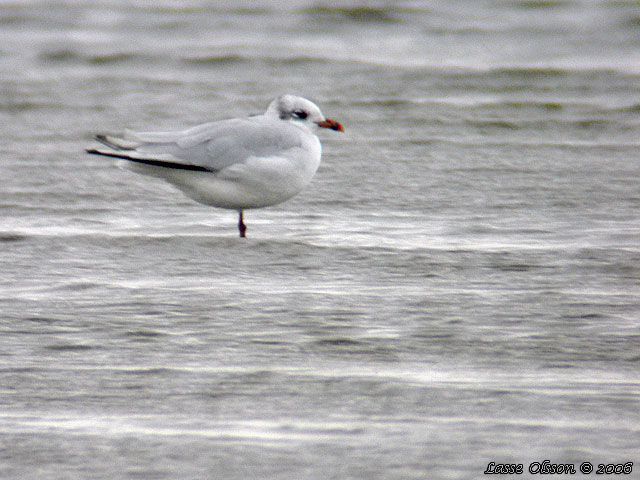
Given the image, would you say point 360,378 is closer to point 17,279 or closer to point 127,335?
point 127,335

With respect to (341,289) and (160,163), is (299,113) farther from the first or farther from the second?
(341,289)

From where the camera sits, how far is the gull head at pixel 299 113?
5.68 m

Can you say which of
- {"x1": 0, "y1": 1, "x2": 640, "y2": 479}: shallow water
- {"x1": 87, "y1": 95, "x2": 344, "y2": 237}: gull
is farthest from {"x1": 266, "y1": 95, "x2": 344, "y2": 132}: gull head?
{"x1": 0, "y1": 1, "x2": 640, "y2": 479}: shallow water

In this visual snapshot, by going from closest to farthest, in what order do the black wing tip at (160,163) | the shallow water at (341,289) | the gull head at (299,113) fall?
the shallow water at (341,289) → the black wing tip at (160,163) → the gull head at (299,113)

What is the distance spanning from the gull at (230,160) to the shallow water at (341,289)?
217mm

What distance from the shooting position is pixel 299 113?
5.69 meters

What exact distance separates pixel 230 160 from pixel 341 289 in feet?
3.90

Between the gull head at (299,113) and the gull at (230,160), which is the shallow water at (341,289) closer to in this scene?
the gull at (230,160)

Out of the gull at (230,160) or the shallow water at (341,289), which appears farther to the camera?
the gull at (230,160)

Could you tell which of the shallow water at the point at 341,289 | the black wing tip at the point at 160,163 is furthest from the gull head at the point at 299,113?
the black wing tip at the point at 160,163

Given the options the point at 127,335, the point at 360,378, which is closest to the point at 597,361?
the point at 360,378

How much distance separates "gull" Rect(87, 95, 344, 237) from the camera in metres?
5.28

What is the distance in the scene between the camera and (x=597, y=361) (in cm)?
354

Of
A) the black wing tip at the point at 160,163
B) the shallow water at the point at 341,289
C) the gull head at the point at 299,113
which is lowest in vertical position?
the shallow water at the point at 341,289
